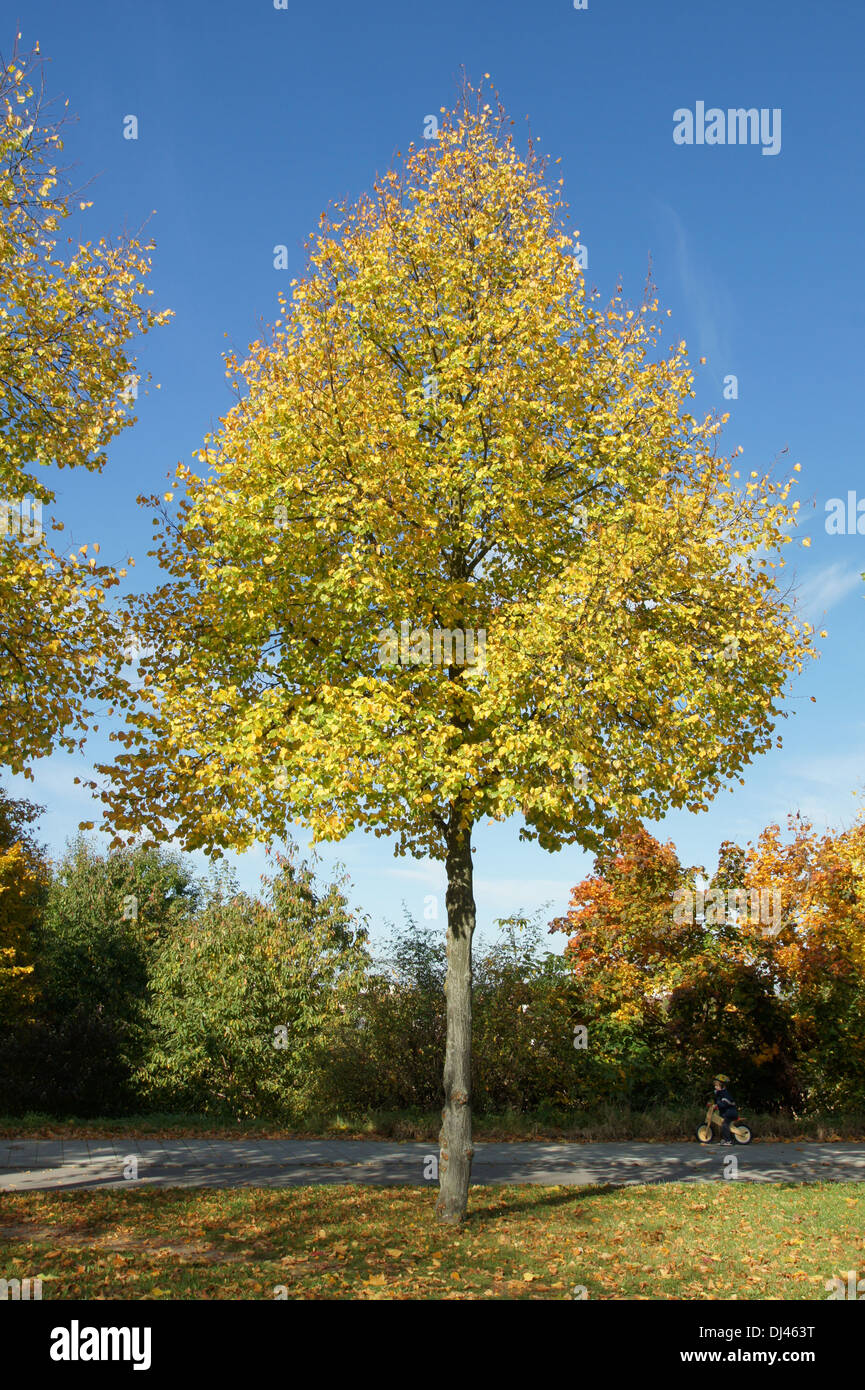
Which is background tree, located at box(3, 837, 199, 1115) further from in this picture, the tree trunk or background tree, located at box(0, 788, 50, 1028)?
the tree trunk

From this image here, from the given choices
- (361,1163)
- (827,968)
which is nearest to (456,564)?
(361,1163)

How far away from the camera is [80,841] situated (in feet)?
93.6

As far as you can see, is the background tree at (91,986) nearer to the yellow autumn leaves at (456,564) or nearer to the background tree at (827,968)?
the yellow autumn leaves at (456,564)

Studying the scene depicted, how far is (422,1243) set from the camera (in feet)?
31.9

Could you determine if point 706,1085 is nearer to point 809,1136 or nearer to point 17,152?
point 809,1136

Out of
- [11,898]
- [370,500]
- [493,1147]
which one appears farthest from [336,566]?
[11,898]

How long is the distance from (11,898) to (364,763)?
61.0ft

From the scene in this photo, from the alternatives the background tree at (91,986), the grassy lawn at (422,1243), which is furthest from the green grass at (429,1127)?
the grassy lawn at (422,1243)

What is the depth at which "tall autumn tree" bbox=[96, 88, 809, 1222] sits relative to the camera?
10422mm

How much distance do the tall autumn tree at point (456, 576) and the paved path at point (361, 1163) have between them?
132 inches

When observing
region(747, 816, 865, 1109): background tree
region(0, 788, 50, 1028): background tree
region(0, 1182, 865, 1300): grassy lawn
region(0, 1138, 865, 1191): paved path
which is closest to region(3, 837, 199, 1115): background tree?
region(0, 788, 50, 1028): background tree

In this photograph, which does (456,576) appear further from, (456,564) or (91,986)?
(91,986)

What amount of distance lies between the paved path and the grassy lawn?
2.97 ft

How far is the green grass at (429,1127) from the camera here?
17109 millimetres
